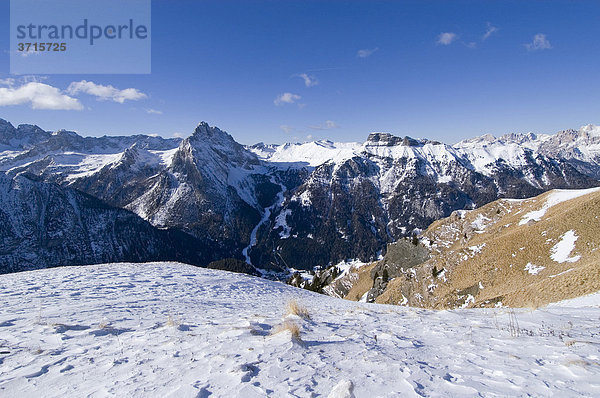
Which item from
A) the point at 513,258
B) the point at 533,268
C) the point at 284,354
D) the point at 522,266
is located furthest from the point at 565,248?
the point at 284,354

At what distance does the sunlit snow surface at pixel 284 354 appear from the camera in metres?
4.91

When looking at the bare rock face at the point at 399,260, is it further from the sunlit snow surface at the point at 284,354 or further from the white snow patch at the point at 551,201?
the sunlit snow surface at the point at 284,354

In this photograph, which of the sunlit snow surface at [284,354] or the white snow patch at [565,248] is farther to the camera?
the white snow patch at [565,248]

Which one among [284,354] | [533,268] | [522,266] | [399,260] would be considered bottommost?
[399,260]

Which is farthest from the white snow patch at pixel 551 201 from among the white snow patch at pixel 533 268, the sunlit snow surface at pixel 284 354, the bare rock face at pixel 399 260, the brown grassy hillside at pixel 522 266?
the sunlit snow surface at pixel 284 354

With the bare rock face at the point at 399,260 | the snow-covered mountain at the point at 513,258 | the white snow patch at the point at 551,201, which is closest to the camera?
the snow-covered mountain at the point at 513,258

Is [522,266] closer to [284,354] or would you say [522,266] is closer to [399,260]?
[399,260]

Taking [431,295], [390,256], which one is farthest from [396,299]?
[390,256]

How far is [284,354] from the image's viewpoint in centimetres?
629

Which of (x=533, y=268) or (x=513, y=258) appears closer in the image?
(x=533, y=268)

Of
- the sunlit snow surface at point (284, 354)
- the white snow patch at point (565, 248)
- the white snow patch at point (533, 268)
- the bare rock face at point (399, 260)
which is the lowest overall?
the bare rock face at point (399, 260)

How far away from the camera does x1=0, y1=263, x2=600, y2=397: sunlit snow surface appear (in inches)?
193

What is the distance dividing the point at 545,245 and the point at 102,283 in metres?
46.4

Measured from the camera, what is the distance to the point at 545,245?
3656 centimetres
